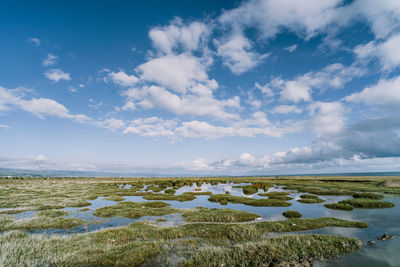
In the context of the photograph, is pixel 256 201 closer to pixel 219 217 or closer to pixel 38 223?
pixel 219 217

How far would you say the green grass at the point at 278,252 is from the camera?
1423 cm

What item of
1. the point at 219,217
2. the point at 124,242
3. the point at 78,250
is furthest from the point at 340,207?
the point at 78,250

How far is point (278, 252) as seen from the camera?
15391 mm

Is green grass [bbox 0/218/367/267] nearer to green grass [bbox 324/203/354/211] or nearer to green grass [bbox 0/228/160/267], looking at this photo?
green grass [bbox 0/228/160/267]

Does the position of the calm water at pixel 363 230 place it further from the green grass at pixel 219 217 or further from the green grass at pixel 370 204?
the green grass at pixel 219 217

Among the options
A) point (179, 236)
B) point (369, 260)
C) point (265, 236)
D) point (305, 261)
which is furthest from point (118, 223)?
point (369, 260)

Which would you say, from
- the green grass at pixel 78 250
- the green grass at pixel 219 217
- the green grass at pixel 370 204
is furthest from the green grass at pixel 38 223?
the green grass at pixel 370 204

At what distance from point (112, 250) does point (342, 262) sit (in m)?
18.1

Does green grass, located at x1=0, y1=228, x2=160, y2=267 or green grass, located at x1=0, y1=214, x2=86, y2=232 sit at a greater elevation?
green grass, located at x1=0, y1=228, x2=160, y2=267

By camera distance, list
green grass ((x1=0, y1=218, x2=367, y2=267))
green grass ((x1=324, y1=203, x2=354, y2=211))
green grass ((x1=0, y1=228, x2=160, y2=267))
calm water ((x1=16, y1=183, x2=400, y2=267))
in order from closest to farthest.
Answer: calm water ((x1=16, y1=183, x2=400, y2=267))
green grass ((x1=0, y1=228, x2=160, y2=267))
green grass ((x1=0, y1=218, x2=367, y2=267))
green grass ((x1=324, y1=203, x2=354, y2=211))

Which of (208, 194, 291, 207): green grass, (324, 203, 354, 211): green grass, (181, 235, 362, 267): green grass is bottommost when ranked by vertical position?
(208, 194, 291, 207): green grass

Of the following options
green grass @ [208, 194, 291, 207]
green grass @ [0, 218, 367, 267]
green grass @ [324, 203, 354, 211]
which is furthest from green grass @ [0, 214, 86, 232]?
green grass @ [324, 203, 354, 211]

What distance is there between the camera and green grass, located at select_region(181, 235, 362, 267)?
46.7 feet

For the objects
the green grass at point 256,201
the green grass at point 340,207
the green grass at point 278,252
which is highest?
the green grass at point 278,252
